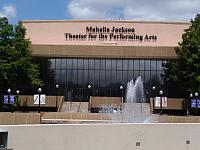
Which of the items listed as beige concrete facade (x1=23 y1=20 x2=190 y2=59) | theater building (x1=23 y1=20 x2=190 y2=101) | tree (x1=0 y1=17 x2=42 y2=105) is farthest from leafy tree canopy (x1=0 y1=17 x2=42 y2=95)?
beige concrete facade (x1=23 y1=20 x2=190 y2=59)

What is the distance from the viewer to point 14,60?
58.2 metres

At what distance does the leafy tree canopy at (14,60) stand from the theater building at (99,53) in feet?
22.9

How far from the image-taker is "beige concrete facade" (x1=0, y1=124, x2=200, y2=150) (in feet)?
63.4

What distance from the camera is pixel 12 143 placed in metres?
19.1

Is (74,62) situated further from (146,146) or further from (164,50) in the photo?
(146,146)

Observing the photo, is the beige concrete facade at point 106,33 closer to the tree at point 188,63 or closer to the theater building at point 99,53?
the theater building at point 99,53

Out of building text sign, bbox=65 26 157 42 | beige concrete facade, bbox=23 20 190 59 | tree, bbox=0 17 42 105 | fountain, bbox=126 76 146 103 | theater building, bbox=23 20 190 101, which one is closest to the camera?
tree, bbox=0 17 42 105

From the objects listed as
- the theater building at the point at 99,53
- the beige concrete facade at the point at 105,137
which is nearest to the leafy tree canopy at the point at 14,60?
the theater building at the point at 99,53

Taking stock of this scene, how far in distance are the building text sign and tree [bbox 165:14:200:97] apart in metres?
6.30

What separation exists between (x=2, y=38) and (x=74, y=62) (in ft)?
44.2

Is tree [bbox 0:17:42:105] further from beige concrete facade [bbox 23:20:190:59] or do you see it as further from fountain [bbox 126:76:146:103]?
fountain [bbox 126:76:146:103]

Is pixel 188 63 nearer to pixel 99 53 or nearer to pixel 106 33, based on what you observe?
pixel 99 53

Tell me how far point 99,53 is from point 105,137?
4793cm

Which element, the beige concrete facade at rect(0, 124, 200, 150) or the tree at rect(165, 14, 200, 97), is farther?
the tree at rect(165, 14, 200, 97)
